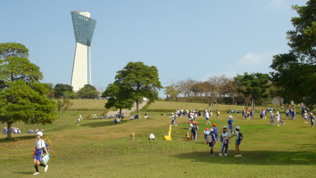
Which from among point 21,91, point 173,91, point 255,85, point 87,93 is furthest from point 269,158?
point 87,93

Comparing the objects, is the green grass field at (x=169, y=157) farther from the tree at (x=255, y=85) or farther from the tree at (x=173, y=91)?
the tree at (x=173, y=91)

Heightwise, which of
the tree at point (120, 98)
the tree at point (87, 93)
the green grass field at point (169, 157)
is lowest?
the green grass field at point (169, 157)

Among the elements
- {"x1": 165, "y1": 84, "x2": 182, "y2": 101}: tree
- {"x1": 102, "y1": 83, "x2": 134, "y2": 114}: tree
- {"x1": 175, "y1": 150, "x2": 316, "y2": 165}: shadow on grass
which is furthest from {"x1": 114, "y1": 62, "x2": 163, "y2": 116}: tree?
{"x1": 165, "y1": 84, "x2": 182, "y2": 101}: tree

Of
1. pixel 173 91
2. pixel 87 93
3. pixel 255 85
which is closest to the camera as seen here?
pixel 255 85

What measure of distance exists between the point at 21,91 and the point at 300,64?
28938 mm

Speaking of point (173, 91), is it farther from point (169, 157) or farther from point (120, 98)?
point (169, 157)

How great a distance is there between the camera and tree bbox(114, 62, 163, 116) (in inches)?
Result: 2099

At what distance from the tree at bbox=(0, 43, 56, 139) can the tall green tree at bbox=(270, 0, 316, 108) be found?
1049 inches

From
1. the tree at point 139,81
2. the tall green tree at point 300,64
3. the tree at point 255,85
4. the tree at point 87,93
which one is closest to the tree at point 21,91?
the tree at point 139,81

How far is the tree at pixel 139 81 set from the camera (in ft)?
175

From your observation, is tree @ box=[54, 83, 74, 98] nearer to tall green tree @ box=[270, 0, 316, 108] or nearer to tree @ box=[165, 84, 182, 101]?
tree @ box=[165, 84, 182, 101]

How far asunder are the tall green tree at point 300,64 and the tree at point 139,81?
37427mm

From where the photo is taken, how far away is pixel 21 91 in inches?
1249

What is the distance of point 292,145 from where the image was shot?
21.2m
